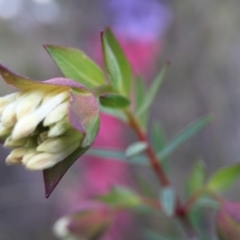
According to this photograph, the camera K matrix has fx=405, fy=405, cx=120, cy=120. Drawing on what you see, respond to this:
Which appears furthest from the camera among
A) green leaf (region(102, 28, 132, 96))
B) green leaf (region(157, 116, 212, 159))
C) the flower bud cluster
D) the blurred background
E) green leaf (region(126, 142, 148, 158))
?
the blurred background

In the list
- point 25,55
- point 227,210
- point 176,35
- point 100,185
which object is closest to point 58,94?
point 227,210

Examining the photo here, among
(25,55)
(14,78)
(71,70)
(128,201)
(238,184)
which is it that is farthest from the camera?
(25,55)

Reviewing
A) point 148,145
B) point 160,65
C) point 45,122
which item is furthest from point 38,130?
point 160,65

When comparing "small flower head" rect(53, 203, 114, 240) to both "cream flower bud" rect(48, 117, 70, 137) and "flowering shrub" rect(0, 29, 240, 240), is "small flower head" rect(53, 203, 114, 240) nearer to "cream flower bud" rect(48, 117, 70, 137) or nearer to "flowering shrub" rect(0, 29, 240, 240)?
"flowering shrub" rect(0, 29, 240, 240)

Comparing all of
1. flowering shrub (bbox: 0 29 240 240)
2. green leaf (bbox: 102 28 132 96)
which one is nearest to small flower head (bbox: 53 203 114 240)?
flowering shrub (bbox: 0 29 240 240)

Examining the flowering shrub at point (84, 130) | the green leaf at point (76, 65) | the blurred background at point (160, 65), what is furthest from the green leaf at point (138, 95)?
the blurred background at point (160, 65)

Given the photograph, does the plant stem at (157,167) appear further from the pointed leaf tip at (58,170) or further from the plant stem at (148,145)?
the pointed leaf tip at (58,170)

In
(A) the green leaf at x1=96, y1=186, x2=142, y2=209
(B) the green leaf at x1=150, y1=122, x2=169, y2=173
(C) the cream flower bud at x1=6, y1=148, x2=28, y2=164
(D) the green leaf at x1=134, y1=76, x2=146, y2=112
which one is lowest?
(A) the green leaf at x1=96, y1=186, x2=142, y2=209

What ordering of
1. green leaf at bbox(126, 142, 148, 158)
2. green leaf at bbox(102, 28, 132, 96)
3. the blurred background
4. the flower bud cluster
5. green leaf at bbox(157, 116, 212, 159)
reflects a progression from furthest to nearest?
the blurred background
green leaf at bbox(157, 116, 212, 159)
green leaf at bbox(126, 142, 148, 158)
green leaf at bbox(102, 28, 132, 96)
the flower bud cluster

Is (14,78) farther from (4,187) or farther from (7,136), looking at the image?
(4,187)
